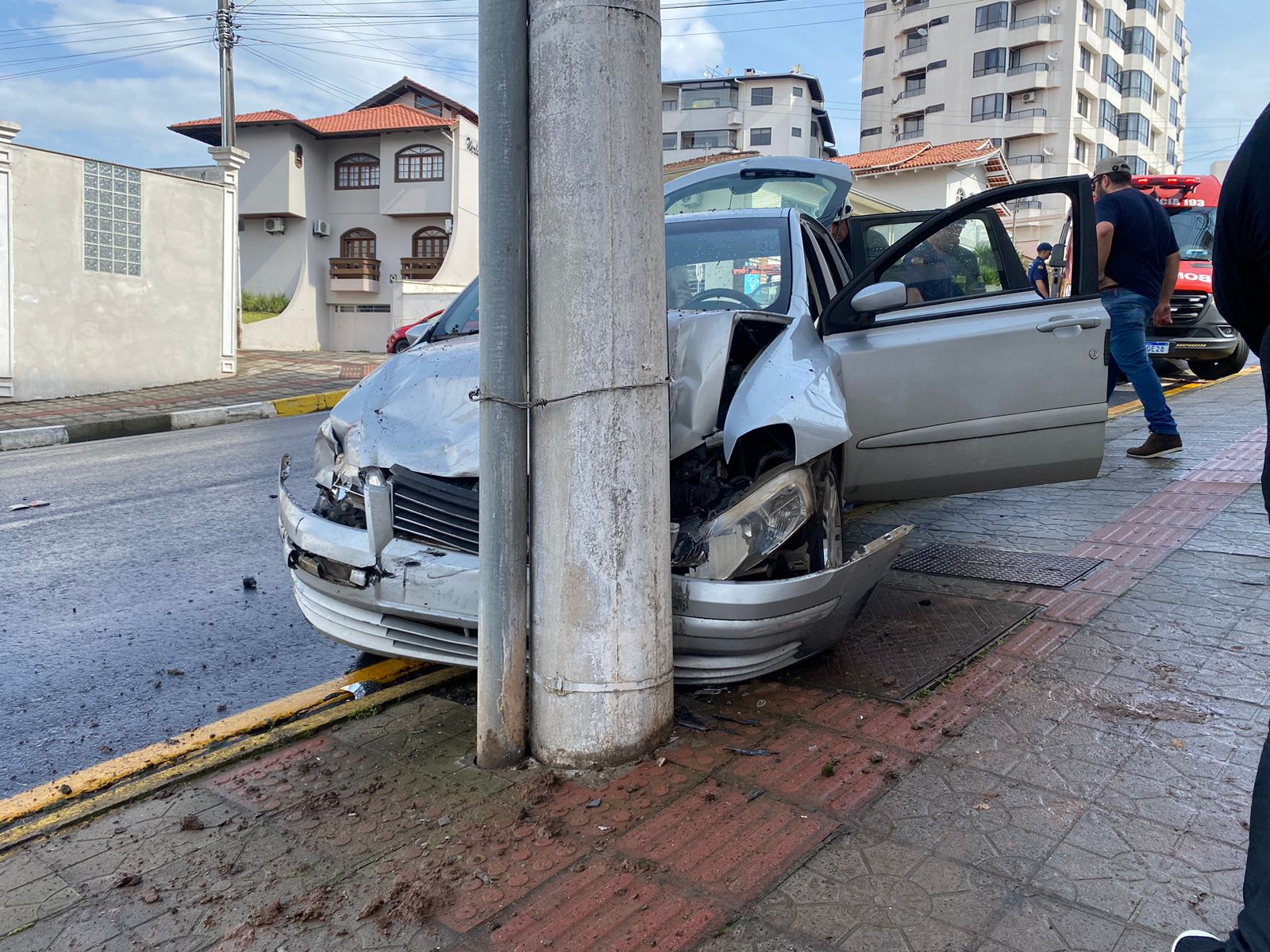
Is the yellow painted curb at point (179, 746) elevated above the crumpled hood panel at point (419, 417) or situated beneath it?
situated beneath

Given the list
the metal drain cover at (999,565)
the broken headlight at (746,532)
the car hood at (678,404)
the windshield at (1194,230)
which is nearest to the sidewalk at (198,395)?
the car hood at (678,404)

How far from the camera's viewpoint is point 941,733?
3.21m

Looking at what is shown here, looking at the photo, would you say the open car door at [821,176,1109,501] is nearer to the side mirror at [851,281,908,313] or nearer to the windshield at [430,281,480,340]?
the side mirror at [851,281,908,313]

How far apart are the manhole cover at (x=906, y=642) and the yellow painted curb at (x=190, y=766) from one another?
5.15 ft

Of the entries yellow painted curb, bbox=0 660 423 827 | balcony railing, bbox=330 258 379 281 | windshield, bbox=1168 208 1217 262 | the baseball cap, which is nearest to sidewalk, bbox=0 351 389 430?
yellow painted curb, bbox=0 660 423 827

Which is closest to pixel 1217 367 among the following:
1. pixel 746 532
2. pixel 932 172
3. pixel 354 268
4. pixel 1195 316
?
pixel 1195 316

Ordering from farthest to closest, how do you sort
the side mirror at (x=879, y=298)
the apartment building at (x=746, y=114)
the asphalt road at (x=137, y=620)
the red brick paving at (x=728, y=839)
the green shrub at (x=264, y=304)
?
the apartment building at (x=746, y=114) → the green shrub at (x=264, y=304) → the side mirror at (x=879, y=298) → the asphalt road at (x=137, y=620) → the red brick paving at (x=728, y=839)

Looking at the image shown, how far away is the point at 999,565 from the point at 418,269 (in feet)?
106

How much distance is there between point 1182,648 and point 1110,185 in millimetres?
5064

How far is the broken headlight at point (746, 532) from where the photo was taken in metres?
3.23

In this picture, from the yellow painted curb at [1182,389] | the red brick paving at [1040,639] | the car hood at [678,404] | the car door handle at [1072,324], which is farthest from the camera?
the yellow painted curb at [1182,389]

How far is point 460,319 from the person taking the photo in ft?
15.5

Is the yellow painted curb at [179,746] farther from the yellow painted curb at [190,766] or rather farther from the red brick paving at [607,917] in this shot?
the red brick paving at [607,917]

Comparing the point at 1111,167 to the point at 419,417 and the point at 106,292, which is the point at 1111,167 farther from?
the point at 106,292
